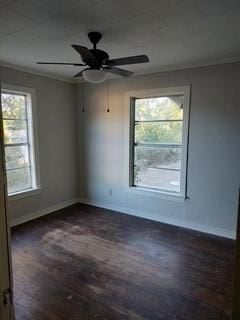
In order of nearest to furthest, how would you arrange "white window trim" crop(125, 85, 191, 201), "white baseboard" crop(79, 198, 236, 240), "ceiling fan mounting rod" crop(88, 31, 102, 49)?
"ceiling fan mounting rod" crop(88, 31, 102, 49), "white baseboard" crop(79, 198, 236, 240), "white window trim" crop(125, 85, 191, 201)

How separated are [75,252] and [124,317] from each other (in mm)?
1240

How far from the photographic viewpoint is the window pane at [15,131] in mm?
3655

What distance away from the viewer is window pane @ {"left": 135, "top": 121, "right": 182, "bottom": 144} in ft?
12.4

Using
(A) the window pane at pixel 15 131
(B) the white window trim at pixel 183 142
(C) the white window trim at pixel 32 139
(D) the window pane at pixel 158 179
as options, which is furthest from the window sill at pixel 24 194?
(D) the window pane at pixel 158 179

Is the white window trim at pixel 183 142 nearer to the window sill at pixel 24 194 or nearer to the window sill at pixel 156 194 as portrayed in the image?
the window sill at pixel 156 194

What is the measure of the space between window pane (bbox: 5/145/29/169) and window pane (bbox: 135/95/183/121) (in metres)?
2.12

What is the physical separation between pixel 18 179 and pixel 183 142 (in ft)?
9.50

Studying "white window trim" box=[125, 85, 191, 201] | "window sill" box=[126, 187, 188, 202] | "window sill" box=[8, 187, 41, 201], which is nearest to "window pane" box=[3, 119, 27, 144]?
"window sill" box=[8, 187, 41, 201]

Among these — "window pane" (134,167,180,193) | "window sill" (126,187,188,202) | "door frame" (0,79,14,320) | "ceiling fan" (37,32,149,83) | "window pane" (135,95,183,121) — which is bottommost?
"window sill" (126,187,188,202)

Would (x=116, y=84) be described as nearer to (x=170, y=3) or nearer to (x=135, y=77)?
(x=135, y=77)

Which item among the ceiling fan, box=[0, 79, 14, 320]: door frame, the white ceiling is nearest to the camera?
box=[0, 79, 14, 320]: door frame

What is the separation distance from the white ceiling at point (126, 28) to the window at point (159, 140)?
0.70 m

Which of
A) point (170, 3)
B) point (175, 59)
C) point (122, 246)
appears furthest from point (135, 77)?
point (122, 246)

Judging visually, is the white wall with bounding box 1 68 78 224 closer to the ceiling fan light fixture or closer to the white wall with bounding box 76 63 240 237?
the white wall with bounding box 76 63 240 237
